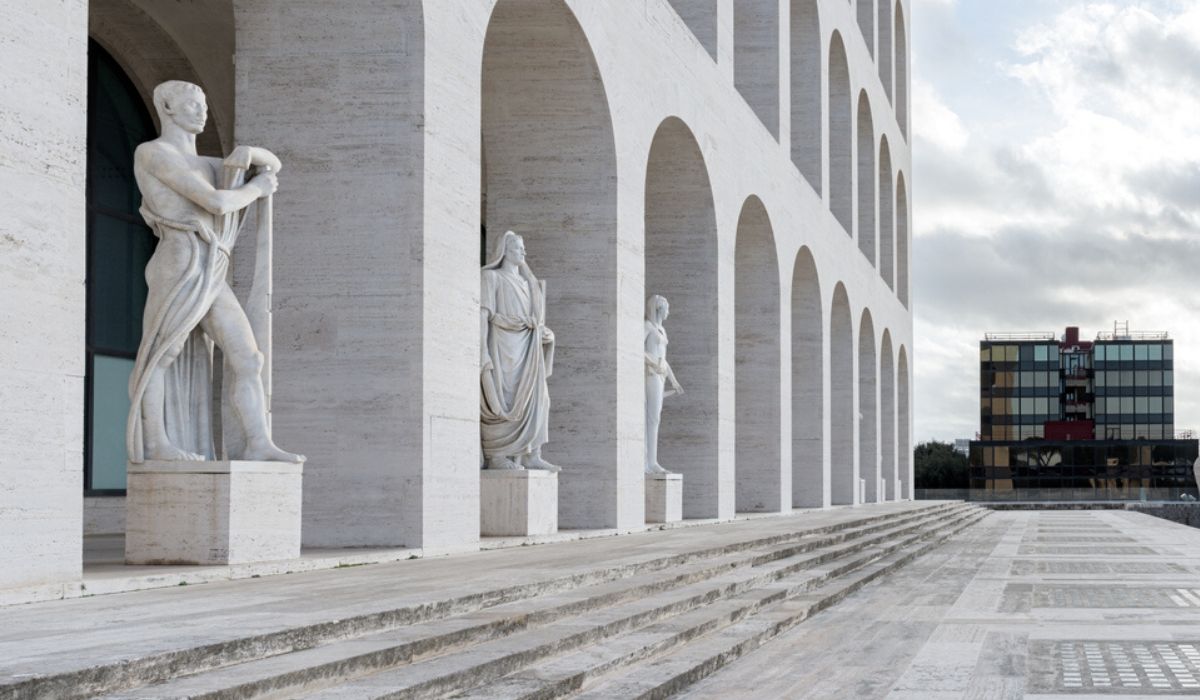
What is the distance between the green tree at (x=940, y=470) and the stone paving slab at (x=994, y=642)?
99.5m

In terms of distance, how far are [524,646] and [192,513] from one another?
3075 mm

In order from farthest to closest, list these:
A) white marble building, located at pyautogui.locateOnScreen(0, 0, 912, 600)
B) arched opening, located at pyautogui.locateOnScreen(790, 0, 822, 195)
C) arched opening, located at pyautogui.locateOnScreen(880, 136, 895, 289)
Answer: arched opening, located at pyautogui.locateOnScreen(880, 136, 895, 289)
arched opening, located at pyautogui.locateOnScreen(790, 0, 822, 195)
white marble building, located at pyautogui.locateOnScreen(0, 0, 912, 600)

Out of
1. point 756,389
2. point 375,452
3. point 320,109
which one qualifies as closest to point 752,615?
point 375,452

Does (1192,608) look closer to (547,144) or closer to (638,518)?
(638,518)

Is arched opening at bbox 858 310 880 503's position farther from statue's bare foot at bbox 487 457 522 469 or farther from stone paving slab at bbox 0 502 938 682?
stone paving slab at bbox 0 502 938 682

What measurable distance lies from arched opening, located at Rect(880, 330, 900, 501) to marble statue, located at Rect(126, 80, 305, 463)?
37146 mm

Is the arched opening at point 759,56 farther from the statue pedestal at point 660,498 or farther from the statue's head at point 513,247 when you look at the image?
the statue's head at point 513,247

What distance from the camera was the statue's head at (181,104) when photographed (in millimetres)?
9828

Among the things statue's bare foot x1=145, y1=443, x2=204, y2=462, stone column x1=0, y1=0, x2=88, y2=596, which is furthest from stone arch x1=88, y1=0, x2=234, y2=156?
stone column x1=0, y1=0, x2=88, y2=596

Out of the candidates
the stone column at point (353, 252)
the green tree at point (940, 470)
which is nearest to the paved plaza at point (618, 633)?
the stone column at point (353, 252)

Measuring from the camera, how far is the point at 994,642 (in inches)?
384

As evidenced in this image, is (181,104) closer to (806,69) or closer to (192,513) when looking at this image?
(192,513)

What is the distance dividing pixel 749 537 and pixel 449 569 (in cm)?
598

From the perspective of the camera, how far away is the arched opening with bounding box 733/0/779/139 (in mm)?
27031
